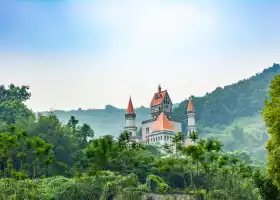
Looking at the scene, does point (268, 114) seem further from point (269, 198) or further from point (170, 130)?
point (170, 130)

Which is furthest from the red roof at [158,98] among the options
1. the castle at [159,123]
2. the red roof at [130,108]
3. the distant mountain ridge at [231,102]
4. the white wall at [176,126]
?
the distant mountain ridge at [231,102]

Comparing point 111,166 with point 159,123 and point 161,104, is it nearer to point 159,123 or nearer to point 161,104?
point 159,123

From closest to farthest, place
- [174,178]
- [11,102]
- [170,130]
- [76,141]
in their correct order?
[174,178] < [76,141] < [11,102] < [170,130]

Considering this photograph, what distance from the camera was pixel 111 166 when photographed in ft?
159

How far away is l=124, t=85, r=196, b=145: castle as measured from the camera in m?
84.1

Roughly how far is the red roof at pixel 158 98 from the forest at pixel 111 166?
18350 millimetres

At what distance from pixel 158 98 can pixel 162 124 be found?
875cm

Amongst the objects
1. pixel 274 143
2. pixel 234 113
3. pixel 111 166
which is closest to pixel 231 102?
pixel 234 113

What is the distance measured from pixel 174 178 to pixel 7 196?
2389 centimetres

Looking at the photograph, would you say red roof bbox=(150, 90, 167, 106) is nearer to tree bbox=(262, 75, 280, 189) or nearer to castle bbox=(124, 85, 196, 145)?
castle bbox=(124, 85, 196, 145)

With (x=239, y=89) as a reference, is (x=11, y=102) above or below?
below

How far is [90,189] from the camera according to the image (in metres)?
40.2

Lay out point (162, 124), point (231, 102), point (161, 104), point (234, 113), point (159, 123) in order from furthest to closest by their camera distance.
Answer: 1. point (234, 113)
2. point (231, 102)
3. point (161, 104)
4. point (159, 123)
5. point (162, 124)

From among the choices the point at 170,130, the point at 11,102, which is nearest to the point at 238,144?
the point at 170,130
